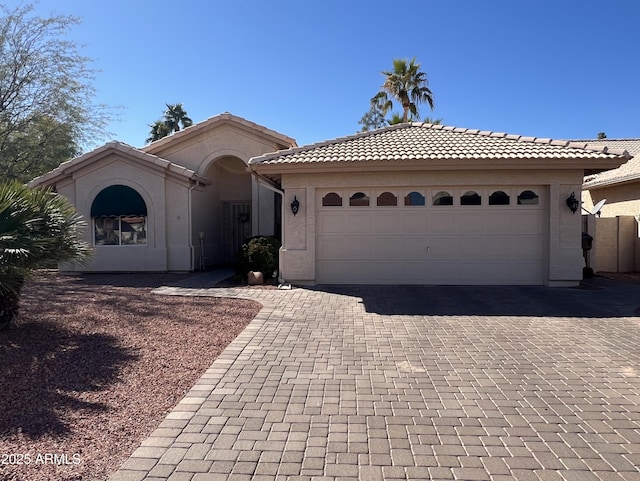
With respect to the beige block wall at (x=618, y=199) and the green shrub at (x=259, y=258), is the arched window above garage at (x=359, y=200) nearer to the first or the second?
the green shrub at (x=259, y=258)

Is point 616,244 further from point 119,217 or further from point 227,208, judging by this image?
point 119,217

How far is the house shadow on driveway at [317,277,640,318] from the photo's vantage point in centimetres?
820

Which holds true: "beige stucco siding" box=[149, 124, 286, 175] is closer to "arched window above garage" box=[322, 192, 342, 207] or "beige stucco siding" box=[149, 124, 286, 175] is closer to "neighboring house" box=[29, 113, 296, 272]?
"neighboring house" box=[29, 113, 296, 272]

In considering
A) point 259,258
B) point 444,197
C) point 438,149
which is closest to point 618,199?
point 444,197

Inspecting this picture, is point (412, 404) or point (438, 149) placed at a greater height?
point (438, 149)

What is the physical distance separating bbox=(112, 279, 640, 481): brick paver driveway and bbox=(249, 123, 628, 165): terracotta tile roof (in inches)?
179

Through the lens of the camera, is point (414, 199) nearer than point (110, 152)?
Yes

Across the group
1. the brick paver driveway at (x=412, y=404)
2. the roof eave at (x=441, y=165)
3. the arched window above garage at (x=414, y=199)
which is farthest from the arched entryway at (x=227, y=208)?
the brick paver driveway at (x=412, y=404)

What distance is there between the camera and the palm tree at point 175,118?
36.5m

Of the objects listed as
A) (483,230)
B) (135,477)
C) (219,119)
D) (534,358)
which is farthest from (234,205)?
(135,477)

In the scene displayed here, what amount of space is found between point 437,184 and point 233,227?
33.1 feet

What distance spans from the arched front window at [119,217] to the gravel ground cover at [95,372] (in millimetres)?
5393

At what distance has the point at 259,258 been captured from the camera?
39.7 feet

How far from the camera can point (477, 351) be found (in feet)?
19.1
